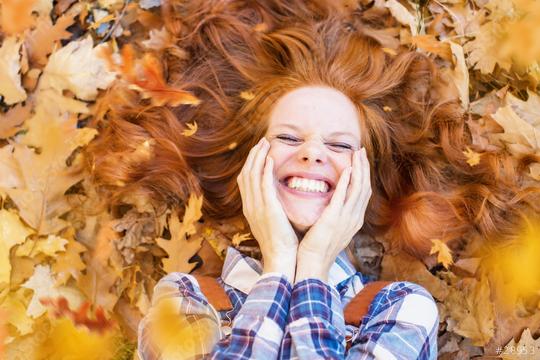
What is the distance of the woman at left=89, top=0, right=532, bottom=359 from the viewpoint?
2.73m

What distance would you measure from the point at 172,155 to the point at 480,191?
5.21 feet

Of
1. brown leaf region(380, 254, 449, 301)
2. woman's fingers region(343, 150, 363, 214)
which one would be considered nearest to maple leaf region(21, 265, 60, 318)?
woman's fingers region(343, 150, 363, 214)

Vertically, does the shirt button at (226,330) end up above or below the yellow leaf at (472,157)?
below

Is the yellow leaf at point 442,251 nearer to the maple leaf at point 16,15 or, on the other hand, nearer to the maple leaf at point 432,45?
the maple leaf at point 432,45

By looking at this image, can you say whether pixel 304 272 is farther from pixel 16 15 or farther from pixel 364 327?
pixel 16 15

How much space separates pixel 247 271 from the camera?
298 centimetres

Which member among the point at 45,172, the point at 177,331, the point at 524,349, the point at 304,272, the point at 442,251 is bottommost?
the point at 524,349

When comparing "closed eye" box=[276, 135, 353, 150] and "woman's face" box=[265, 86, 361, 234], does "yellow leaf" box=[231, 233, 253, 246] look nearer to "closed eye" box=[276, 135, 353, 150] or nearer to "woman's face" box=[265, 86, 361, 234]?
"woman's face" box=[265, 86, 361, 234]

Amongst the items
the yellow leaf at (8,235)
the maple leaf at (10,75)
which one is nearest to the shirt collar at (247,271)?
the yellow leaf at (8,235)

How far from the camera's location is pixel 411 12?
3471 millimetres

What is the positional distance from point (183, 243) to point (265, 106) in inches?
32.7

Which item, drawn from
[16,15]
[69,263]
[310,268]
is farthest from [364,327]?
[16,15]

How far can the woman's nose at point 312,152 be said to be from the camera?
2.75 metres

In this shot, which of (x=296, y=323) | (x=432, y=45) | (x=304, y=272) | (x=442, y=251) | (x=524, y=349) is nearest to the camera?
(x=296, y=323)
